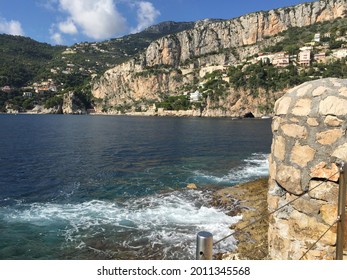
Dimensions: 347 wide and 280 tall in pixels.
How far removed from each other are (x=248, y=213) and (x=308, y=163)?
10.8 m

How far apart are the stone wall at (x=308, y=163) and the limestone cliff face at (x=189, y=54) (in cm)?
16849

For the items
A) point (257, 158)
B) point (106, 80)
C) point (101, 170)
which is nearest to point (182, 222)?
point (101, 170)

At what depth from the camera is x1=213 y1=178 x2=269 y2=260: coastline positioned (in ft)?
35.3

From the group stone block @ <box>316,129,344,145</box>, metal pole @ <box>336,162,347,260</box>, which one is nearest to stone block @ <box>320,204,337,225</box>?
metal pole @ <box>336,162,347,260</box>

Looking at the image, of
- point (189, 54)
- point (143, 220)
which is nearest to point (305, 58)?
point (189, 54)

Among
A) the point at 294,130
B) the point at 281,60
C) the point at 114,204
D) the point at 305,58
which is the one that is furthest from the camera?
the point at 281,60

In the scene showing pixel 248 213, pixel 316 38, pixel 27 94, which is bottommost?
pixel 248 213

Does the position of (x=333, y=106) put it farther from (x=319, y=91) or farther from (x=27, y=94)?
(x=27, y=94)

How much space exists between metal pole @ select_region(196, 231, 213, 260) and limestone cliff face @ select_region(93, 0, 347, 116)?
171 m

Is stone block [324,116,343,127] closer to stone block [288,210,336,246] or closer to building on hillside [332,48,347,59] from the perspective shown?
stone block [288,210,336,246]

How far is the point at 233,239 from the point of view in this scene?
12398 mm

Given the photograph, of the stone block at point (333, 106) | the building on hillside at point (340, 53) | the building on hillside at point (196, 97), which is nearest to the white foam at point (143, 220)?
the stone block at point (333, 106)

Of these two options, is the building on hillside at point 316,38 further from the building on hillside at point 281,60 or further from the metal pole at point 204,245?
the metal pole at point 204,245

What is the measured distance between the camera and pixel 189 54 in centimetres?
19900
